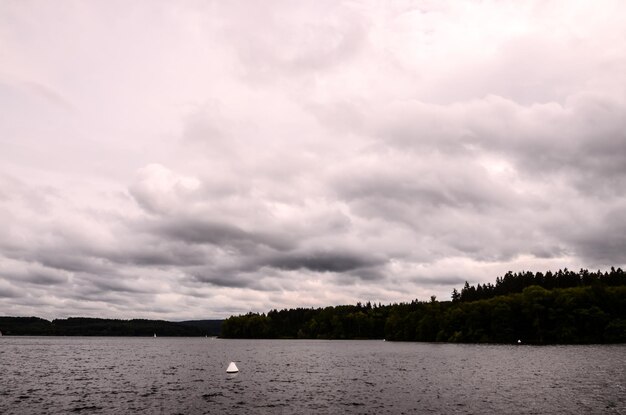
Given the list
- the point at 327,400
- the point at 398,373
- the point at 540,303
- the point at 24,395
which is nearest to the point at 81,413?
the point at 24,395

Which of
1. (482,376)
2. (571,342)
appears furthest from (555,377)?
(571,342)

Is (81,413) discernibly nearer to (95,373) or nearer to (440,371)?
(95,373)

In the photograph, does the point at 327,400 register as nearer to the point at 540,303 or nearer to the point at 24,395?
the point at 24,395

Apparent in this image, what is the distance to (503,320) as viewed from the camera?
200 metres

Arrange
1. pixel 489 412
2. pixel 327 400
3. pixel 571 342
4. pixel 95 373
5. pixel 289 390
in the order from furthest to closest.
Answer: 1. pixel 571 342
2. pixel 95 373
3. pixel 289 390
4. pixel 327 400
5. pixel 489 412

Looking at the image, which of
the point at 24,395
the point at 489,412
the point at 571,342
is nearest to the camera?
the point at 489,412

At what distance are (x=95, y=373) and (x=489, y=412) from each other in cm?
7588

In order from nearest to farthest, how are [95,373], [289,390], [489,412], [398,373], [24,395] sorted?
[489,412]
[24,395]
[289,390]
[398,373]
[95,373]

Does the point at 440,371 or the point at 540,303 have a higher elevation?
the point at 540,303

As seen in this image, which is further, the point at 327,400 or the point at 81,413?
the point at 327,400

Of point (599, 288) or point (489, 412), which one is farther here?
point (599, 288)

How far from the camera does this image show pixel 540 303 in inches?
7431

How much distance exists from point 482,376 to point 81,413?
193ft

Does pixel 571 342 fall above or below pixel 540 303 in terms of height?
below
